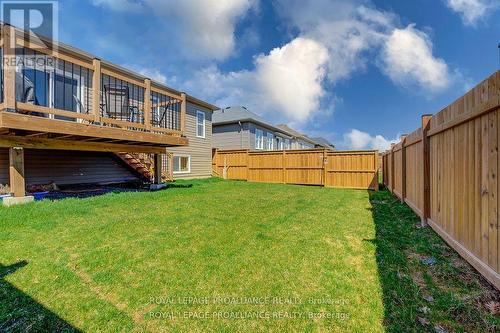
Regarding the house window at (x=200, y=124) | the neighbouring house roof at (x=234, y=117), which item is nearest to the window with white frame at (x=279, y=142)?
the neighbouring house roof at (x=234, y=117)

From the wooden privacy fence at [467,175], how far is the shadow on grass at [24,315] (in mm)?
3503

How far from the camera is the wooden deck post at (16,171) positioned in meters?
5.30

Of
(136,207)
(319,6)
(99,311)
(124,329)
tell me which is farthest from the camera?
(319,6)

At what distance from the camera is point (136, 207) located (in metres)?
5.52

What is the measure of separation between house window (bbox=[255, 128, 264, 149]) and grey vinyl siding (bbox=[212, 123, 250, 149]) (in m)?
1.57

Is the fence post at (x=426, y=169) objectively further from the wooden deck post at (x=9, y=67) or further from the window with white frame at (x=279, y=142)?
the window with white frame at (x=279, y=142)

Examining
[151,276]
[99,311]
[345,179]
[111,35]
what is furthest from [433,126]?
[111,35]

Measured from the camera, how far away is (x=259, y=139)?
20.7m

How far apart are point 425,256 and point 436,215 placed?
97cm

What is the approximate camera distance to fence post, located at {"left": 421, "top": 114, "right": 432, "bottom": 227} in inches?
155

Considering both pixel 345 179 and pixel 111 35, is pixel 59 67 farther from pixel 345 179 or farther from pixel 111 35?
pixel 345 179

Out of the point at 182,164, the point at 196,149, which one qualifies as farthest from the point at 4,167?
the point at 196,149

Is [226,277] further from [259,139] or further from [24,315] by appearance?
[259,139]

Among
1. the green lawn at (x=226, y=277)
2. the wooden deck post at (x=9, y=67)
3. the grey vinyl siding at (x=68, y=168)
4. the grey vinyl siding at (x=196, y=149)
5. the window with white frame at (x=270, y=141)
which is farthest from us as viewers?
the window with white frame at (x=270, y=141)
